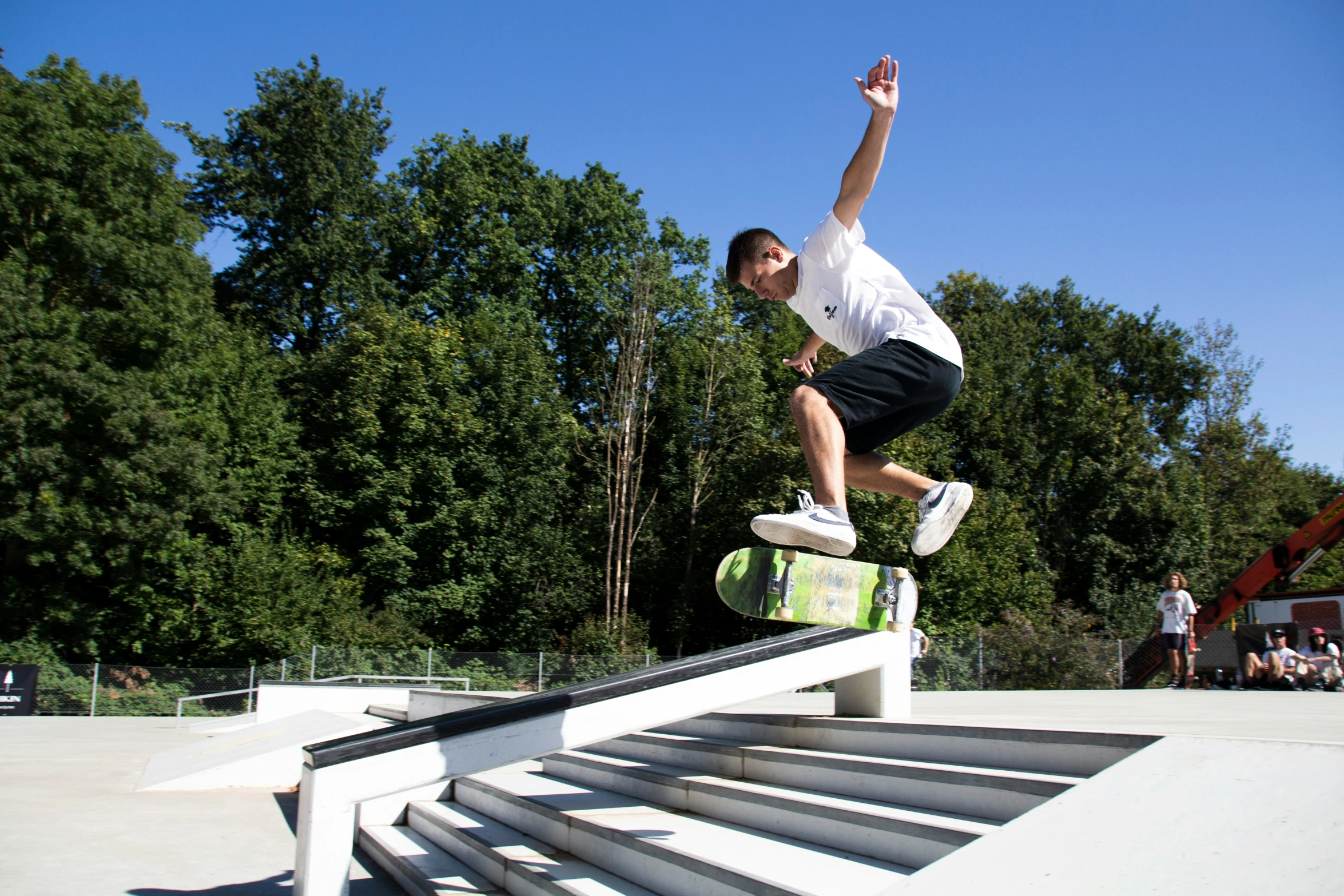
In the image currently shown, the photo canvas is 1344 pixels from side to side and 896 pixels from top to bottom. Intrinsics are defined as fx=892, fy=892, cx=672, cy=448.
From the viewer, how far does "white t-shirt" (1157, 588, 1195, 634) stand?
1237 centimetres

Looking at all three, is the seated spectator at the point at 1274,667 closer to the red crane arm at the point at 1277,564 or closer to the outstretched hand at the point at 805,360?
the red crane arm at the point at 1277,564

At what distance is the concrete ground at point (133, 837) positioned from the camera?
457 centimetres

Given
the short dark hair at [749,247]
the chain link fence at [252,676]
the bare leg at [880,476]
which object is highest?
the short dark hair at [749,247]

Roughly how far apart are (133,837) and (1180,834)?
6.01m

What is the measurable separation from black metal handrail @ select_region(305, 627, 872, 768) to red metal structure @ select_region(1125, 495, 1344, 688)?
14.8 meters

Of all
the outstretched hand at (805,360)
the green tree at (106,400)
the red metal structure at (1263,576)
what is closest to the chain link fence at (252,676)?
the green tree at (106,400)

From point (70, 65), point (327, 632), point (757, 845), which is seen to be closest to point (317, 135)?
point (70, 65)

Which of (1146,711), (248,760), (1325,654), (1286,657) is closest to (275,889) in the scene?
(248,760)

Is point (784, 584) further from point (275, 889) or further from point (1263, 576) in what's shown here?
point (1263, 576)

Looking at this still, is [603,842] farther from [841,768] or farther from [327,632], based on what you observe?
[327,632]

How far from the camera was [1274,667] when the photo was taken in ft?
39.2

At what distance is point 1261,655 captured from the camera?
13.1m

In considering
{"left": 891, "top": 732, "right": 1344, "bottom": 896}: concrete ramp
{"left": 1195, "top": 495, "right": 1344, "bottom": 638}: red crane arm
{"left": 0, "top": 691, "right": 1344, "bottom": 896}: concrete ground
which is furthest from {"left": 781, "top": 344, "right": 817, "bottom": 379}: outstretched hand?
{"left": 1195, "top": 495, "right": 1344, "bottom": 638}: red crane arm

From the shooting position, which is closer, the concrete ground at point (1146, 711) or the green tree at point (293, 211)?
the concrete ground at point (1146, 711)
